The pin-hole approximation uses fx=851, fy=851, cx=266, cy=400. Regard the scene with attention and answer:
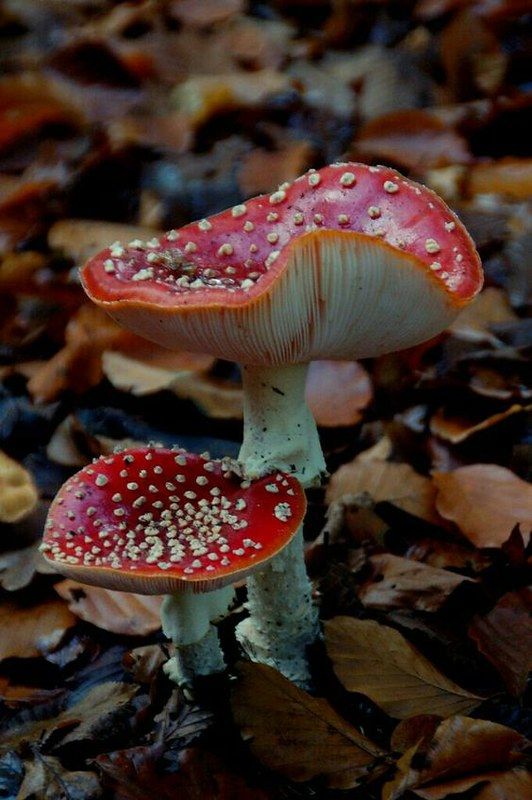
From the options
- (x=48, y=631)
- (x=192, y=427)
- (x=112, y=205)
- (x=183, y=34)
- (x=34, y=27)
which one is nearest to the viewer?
(x=48, y=631)

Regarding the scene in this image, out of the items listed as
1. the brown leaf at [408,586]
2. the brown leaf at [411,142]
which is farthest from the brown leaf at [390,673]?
the brown leaf at [411,142]

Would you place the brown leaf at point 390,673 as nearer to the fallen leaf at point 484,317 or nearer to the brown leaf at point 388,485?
the brown leaf at point 388,485

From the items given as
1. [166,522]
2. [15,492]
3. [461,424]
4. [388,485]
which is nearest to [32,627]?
[15,492]

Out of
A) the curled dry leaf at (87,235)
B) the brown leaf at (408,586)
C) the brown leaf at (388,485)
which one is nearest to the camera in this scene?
the brown leaf at (408,586)

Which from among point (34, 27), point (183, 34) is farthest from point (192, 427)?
point (34, 27)

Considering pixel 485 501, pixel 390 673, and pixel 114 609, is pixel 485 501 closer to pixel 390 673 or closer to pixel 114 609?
pixel 390 673

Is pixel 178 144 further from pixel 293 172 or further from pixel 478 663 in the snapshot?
pixel 478 663
